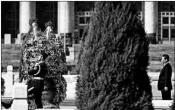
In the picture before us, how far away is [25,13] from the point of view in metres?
59.5

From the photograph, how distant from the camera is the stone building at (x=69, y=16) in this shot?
195 feet

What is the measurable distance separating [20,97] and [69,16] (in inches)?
1805

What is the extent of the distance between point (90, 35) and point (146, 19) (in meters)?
49.2

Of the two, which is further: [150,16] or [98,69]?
[150,16]

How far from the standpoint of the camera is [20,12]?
197 feet

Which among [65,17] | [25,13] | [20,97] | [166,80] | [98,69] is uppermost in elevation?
[25,13]

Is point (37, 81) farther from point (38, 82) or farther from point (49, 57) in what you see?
point (49, 57)

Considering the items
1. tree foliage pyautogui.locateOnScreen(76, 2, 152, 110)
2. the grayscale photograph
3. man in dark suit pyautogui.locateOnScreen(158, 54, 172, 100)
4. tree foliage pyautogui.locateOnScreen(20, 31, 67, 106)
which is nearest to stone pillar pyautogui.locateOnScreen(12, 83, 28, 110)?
the grayscale photograph

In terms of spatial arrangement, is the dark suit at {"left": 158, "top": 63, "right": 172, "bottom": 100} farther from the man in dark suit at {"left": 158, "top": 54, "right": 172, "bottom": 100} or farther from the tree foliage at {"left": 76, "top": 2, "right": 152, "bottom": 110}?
the tree foliage at {"left": 76, "top": 2, "right": 152, "bottom": 110}

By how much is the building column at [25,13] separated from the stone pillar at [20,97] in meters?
44.8

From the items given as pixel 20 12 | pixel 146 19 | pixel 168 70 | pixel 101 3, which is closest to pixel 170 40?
pixel 146 19

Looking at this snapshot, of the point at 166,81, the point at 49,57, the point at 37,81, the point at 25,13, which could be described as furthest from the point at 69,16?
the point at 37,81

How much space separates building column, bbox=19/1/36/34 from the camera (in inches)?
2335

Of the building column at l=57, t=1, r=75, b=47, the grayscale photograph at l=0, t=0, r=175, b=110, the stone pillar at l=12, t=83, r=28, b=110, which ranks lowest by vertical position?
the stone pillar at l=12, t=83, r=28, b=110
